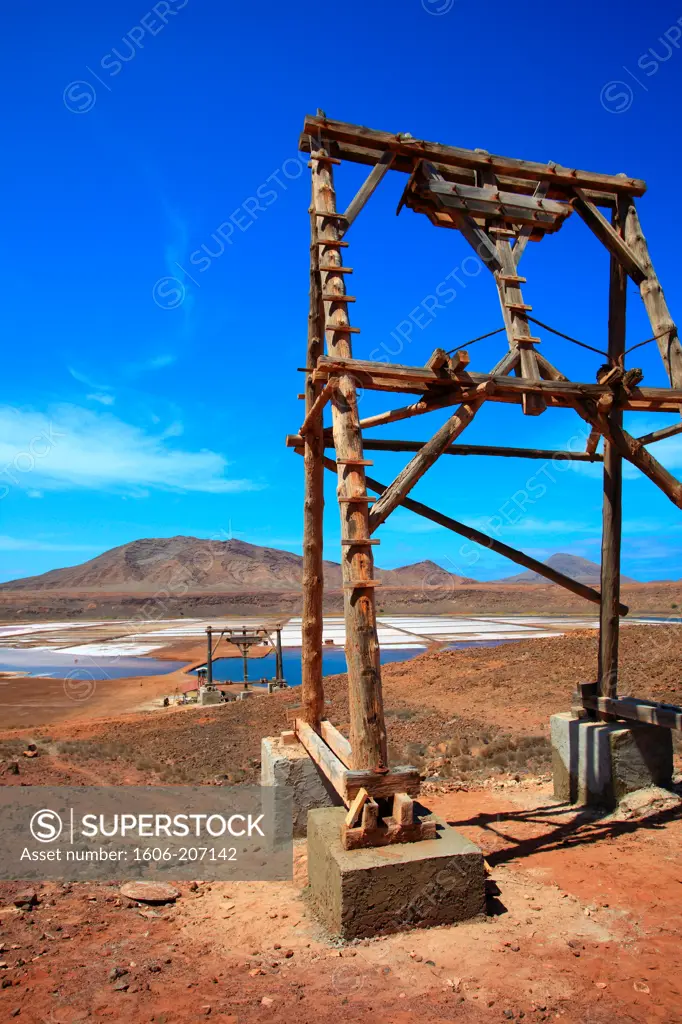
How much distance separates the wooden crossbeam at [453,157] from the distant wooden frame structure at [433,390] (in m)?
0.01

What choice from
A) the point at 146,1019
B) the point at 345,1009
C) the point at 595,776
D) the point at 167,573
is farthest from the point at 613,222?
the point at 167,573

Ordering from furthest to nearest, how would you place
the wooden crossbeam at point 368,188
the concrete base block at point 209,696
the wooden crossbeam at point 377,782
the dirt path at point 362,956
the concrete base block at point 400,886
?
the concrete base block at point 209,696
the wooden crossbeam at point 368,188
the wooden crossbeam at point 377,782
the concrete base block at point 400,886
the dirt path at point 362,956

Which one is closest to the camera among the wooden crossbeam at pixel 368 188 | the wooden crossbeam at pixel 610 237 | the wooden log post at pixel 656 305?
the wooden crossbeam at pixel 368 188

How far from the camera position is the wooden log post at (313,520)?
6539 millimetres

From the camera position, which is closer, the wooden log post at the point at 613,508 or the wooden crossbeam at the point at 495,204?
the wooden crossbeam at the point at 495,204

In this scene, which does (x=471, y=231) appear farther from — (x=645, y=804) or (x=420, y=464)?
(x=645, y=804)

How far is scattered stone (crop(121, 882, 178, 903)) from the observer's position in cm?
496

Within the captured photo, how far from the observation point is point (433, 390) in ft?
18.5

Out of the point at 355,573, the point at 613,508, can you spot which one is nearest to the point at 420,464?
the point at 355,573

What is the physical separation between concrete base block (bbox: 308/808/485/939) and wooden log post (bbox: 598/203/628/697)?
140 inches

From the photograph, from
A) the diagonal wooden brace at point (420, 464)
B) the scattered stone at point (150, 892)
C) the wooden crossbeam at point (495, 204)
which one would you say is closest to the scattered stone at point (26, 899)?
the scattered stone at point (150, 892)

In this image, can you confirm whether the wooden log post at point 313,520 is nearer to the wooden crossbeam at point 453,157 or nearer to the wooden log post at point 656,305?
the wooden crossbeam at point 453,157

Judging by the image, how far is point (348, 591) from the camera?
4.56 m

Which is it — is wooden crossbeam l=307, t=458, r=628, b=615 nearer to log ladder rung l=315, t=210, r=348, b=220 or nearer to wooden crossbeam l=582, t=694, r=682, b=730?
wooden crossbeam l=582, t=694, r=682, b=730
